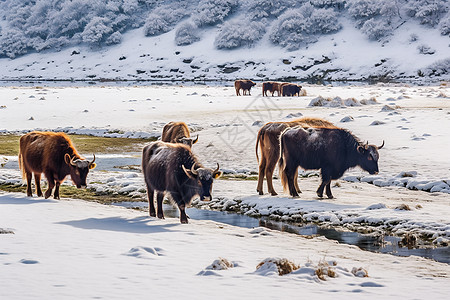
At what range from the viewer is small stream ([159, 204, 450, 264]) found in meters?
8.40

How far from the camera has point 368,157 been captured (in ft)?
43.4

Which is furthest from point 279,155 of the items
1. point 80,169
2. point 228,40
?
point 228,40

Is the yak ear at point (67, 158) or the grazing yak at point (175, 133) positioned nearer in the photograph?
the yak ear at point (67, 158)

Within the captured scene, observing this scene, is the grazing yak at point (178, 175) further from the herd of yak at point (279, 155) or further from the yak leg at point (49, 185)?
the yak leg at point (49, 185)

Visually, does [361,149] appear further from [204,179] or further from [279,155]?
[204,179]

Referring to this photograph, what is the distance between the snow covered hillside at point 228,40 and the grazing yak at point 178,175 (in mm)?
55641

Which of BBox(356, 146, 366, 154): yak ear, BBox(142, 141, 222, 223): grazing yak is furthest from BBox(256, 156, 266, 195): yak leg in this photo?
BBox(142, 141, 222, 223): grazing yak

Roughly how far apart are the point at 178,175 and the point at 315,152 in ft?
Answer: 12.5

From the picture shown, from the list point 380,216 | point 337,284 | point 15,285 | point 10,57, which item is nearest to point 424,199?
point 380,216

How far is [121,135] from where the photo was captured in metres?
24.6

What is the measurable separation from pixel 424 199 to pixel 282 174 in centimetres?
303

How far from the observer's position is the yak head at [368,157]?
13.1m

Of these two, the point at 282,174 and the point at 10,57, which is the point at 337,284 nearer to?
the point at 282,174

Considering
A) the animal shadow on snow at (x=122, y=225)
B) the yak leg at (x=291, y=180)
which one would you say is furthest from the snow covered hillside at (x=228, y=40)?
the animal shadow on snow at (x=122, y=225)
